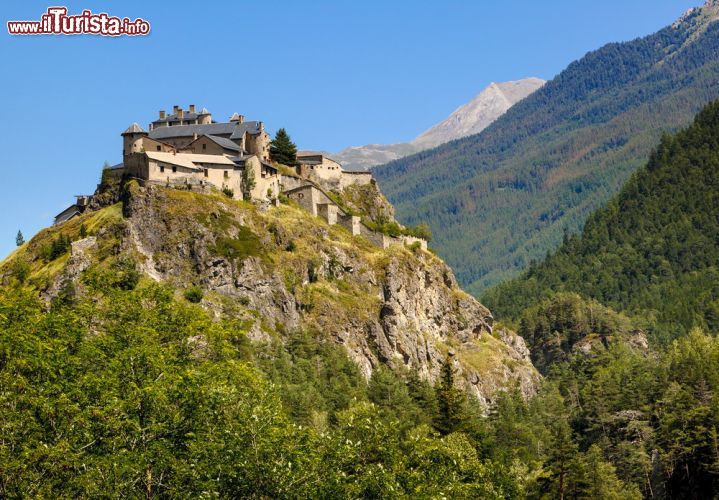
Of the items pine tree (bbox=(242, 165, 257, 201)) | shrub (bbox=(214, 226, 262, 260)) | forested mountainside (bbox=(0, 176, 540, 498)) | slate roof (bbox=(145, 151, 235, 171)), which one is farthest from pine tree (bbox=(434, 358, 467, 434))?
slate roof (bbox=(145, 151, 235, 171))

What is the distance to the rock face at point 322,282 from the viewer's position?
457 feet

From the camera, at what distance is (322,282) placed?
510 ft

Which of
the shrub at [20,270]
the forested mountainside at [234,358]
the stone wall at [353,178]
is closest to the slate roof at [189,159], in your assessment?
the forested mountainside at [234,358]

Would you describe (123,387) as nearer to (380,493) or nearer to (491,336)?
(380,493)

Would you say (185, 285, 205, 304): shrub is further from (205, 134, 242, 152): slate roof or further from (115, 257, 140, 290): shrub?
(205, 134, 242, 152): slate roof

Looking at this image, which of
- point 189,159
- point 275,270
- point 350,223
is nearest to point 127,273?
point 275,270

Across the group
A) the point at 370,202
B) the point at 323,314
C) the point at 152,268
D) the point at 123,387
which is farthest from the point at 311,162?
the point at 123,387

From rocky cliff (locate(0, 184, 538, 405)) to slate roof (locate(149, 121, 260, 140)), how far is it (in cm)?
1719

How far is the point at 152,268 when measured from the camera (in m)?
136

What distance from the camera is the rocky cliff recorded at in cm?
13662

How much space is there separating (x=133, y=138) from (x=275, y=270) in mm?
31563

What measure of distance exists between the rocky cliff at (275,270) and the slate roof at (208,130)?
56.4ft

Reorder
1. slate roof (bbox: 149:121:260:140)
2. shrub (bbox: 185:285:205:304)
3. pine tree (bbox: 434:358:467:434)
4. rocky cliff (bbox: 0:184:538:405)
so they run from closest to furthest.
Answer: pine tree (bbox: 434:358:467:434)
shrub (bbox: 185:285:205:304)
rocky cliff (bbox: 0:184:538:405)
slate roof (bbox: 149:121:260:140)

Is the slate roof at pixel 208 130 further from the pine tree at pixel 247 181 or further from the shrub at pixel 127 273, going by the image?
the shrub at pixel 127 273
